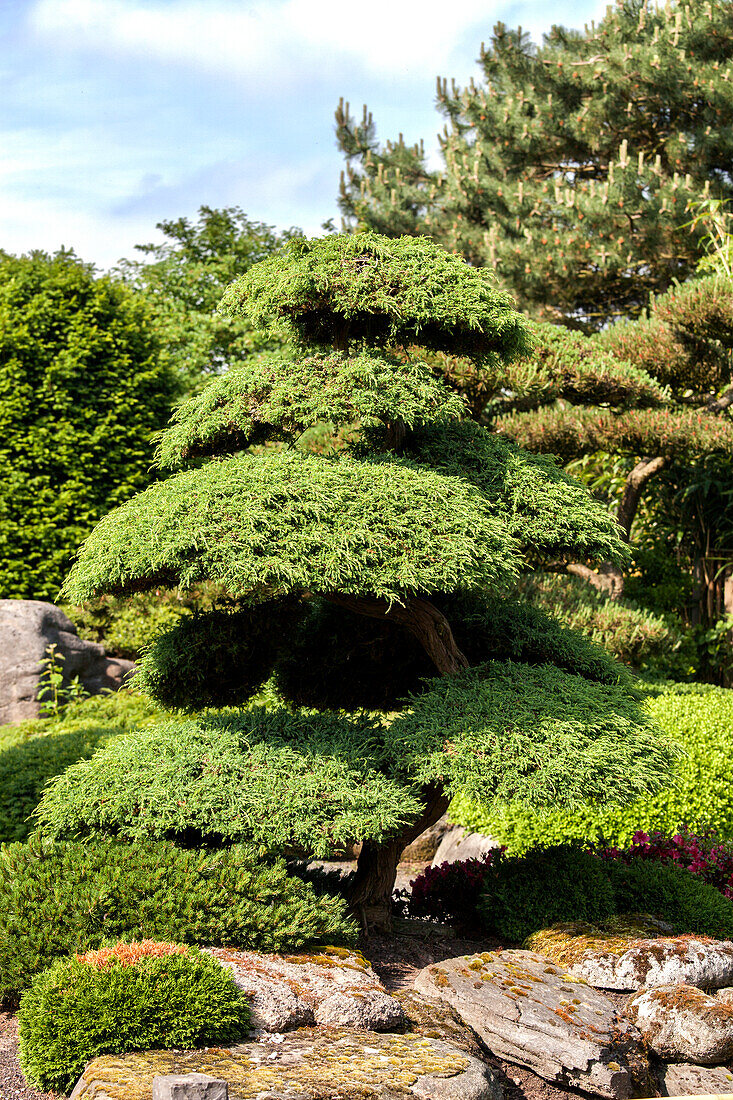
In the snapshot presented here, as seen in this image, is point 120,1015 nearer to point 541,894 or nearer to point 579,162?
point 541,894

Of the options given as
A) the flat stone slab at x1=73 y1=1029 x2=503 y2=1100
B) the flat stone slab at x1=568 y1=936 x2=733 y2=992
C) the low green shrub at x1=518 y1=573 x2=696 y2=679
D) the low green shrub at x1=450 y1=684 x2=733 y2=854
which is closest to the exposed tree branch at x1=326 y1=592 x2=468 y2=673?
the flat stone slab at x1=568 y1=936 x2=733 y2=992

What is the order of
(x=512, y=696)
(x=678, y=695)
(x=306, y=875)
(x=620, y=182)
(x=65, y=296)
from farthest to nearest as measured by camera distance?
(x=620, y=182)
(x=65, y=296)
(x=678, y=695)
(x=306, y=875)
(x=512, y=696)

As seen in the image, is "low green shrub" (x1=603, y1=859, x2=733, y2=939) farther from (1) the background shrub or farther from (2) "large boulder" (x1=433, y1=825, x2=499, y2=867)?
(1) the background shrub

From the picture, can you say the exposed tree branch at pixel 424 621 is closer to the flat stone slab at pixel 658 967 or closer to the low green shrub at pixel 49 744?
the flat stone slab at pixel 658 967

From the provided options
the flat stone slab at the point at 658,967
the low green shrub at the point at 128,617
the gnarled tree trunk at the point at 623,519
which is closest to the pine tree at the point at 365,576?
the flat stone slab at the point at 658,967

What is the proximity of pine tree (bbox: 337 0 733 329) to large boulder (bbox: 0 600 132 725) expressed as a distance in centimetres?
850

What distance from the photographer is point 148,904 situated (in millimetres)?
3943

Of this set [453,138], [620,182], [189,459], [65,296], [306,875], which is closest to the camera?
[306,875]

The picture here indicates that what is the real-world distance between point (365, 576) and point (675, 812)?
3.72 meters

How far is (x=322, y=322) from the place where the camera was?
201 inches

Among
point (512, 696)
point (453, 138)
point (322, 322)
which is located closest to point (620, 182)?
point (453, 138)

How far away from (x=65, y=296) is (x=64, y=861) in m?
8.70

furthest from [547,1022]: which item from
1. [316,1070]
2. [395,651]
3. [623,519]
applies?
[623,519]

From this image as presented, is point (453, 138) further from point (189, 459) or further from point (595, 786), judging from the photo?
point (595, 786)
